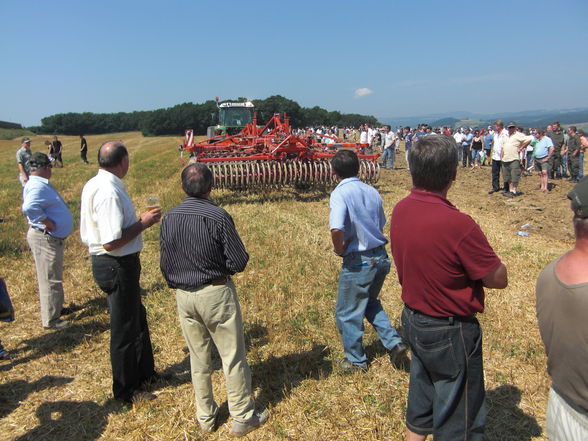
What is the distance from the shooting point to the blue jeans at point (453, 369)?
1.92 metres

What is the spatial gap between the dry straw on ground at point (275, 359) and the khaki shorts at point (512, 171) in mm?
3057

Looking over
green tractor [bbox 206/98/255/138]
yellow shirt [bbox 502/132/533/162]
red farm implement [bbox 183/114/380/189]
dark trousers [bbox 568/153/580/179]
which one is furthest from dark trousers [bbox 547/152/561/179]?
green tractor [bbox 206/98/255/138]

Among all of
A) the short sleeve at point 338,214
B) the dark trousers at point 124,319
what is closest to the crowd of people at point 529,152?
the short sleeve at point 338,214

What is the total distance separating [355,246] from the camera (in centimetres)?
305

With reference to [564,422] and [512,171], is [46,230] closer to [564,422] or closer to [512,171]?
[564,422]

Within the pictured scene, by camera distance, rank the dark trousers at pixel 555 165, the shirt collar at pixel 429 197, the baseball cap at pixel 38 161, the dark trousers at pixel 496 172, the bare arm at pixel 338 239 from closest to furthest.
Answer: the shirt collar at pixel 429 197
the bare arm at pixel 338 239
the baseball cap at pixel 38 161
the dark trousers at pixel 496 172
the dark trousers at pixel 555 165

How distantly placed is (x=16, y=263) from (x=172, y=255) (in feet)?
17.0

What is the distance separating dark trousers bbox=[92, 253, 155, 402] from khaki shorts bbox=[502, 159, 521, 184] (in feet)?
30.0

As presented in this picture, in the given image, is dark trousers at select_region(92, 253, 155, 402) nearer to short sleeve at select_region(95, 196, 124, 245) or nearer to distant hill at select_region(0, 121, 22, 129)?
short sleeve at select_region(95, 196, 124, 245)

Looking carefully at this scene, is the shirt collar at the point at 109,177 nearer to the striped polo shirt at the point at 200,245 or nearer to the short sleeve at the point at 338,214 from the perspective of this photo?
the striped polo shirt at the point at 200,245

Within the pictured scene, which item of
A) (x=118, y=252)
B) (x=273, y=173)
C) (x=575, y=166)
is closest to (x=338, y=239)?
(x=118, y=252)

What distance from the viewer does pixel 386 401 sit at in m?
2.96

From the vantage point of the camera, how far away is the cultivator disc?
31.7ft

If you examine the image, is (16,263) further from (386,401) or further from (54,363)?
(386,401)
